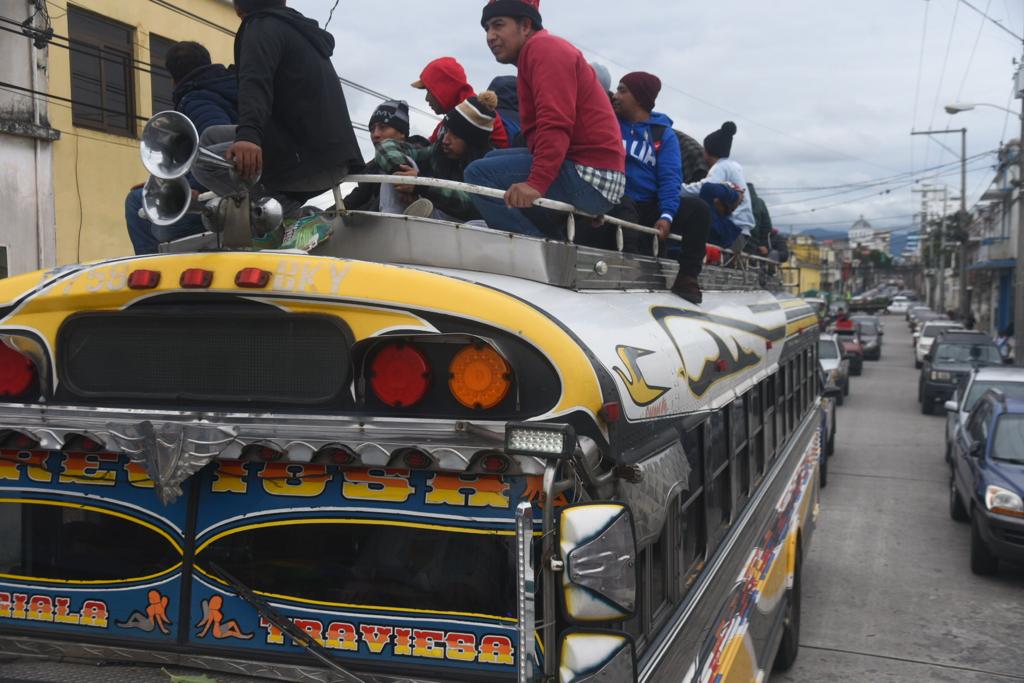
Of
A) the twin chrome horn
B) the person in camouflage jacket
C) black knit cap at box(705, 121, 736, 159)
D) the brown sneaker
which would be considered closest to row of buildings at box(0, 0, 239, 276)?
black knit cap at box(705, 121, 736, 159)

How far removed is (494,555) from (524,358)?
0.47 m

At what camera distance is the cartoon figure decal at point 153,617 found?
2504 mm

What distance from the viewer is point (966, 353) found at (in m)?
23.9

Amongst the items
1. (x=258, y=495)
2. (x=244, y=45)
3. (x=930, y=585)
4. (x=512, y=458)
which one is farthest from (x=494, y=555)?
(x=930, y=585)

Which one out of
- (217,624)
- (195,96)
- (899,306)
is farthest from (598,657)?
(899,306)

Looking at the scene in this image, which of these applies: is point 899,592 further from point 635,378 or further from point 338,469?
point 338,469

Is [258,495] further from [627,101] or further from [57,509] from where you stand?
[627,101]

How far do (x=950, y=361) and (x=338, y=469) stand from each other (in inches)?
933

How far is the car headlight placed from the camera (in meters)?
9.16

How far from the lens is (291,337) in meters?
2.41

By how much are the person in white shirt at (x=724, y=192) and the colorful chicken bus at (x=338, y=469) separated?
3.97 metres

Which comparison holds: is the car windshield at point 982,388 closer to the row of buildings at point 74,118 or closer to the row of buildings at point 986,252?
the row of buildings at point 986,252

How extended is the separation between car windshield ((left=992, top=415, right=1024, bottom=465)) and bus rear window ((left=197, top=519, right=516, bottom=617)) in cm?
916

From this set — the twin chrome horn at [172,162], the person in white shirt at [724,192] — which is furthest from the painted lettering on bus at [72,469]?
the person in white shirt at [724,192]
